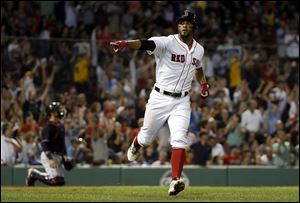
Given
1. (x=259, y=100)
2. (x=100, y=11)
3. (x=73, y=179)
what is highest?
(x=100, y=11)

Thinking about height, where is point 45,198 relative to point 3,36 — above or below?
below

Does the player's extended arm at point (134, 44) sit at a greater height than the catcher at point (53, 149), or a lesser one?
greater

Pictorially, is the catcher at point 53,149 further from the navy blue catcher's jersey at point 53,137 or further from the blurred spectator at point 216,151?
the blurred spectator at point 216,151

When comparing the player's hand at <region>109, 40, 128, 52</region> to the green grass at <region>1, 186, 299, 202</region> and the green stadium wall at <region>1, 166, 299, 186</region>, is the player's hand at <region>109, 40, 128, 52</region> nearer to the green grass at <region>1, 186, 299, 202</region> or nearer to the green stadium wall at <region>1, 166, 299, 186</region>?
the green grass at <region>1, 186, 299, 202</region>

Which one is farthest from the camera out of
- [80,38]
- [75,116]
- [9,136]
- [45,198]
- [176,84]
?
[80,38]

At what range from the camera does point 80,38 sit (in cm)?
2611

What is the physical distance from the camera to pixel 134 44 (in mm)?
12969

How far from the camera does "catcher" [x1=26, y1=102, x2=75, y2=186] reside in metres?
19.3

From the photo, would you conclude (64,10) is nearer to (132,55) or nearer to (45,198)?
(132,55)

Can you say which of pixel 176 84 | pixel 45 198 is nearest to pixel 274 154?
pixel 45 198

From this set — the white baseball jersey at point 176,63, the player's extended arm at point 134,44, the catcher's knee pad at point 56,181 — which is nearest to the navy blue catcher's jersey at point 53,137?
the catcher's knee pad at point 56,181

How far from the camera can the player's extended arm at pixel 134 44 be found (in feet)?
42.0

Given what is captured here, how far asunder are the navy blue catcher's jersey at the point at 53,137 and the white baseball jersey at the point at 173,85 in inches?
212

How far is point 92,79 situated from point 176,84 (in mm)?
10315
